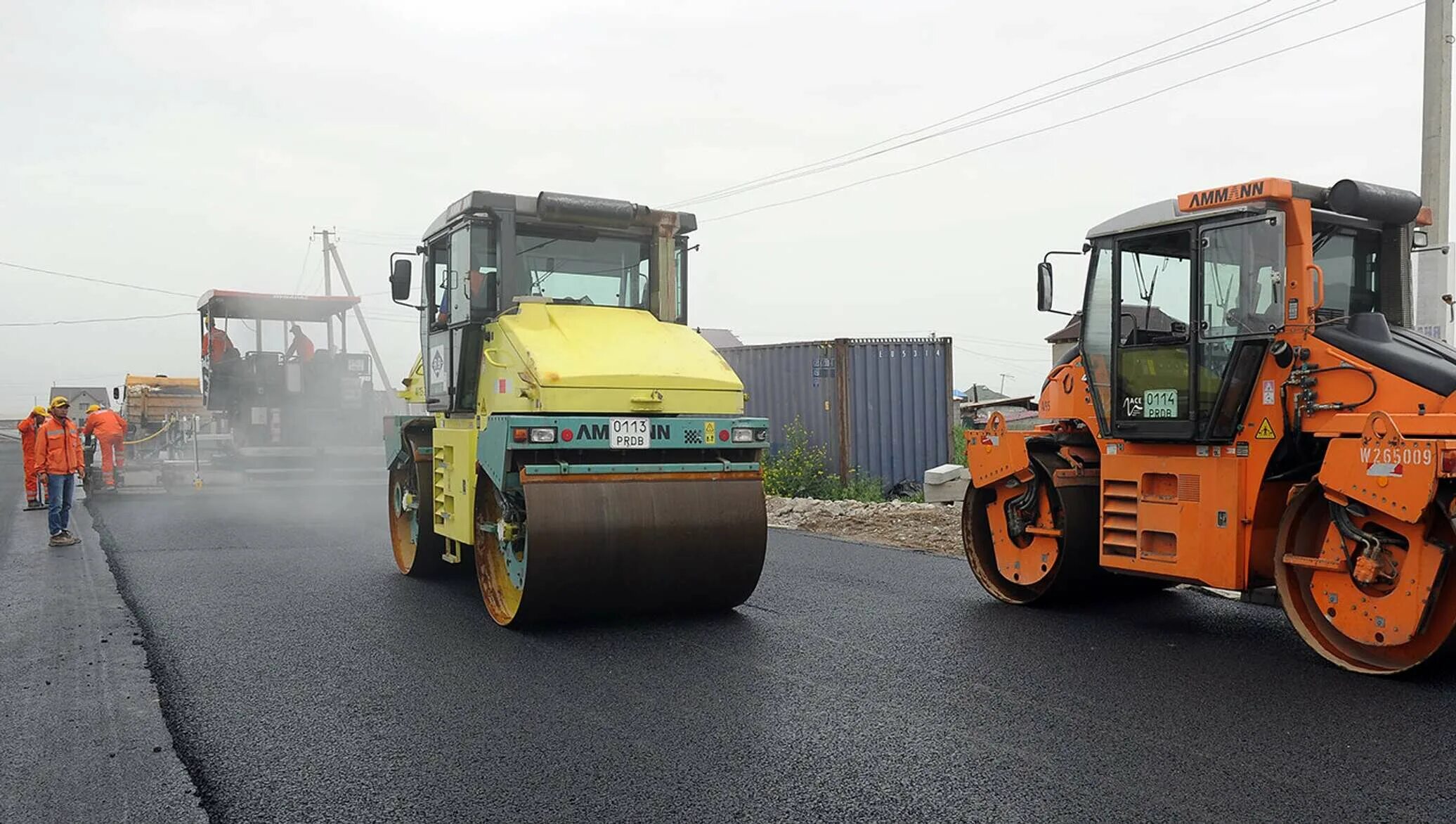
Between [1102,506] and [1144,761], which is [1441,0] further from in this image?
[1144,761]

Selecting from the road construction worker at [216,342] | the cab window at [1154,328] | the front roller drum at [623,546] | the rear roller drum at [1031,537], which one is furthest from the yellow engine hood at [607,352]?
the road construction worker at [216,342]

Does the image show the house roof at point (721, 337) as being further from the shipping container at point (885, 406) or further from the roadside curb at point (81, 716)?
the roadside curb at point (81, 716)

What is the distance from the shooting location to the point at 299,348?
63.3 ft

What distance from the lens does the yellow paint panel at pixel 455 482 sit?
743 centimetres

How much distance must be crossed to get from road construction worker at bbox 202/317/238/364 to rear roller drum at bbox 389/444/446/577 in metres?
10.6

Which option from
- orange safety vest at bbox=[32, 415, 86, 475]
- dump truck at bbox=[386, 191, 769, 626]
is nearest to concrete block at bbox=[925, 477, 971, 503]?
dump truck at bbox=[386, 191, 769, 626]

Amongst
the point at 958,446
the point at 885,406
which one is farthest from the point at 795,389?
the point at 958,446

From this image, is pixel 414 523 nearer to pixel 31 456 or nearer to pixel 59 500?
pixel 59 500

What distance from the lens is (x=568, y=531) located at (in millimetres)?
6574

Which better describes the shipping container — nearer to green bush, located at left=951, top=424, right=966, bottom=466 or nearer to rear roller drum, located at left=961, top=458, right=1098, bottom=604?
green bush, located at left=951, top=424, right=966, bottom=466

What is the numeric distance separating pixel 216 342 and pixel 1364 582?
17.3m

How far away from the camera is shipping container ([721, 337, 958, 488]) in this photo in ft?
52.2

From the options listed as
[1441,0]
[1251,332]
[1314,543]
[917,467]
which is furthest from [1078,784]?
[917,467]

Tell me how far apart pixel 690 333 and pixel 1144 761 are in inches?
169
